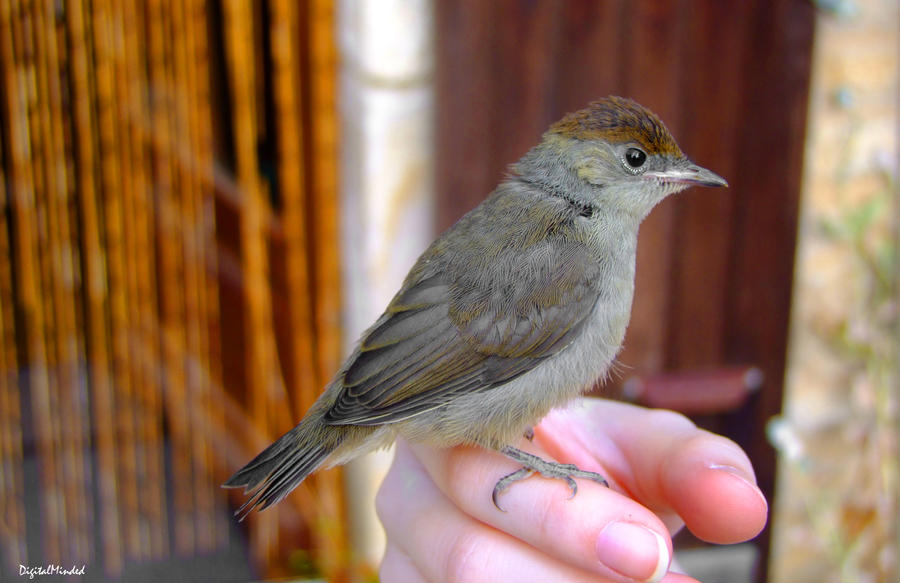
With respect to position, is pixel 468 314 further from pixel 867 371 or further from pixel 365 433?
pixel 867 371

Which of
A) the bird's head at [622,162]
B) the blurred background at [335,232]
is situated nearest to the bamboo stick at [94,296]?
the blurred background at [335,232]

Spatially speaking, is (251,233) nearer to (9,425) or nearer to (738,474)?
(9,425)

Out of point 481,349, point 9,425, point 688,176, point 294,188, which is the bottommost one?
point 9,425

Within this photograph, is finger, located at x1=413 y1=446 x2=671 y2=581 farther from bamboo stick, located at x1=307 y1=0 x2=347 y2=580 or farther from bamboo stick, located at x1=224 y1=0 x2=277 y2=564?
bamboo stick, located at x1=224 y1=0 x2=277 y2=564

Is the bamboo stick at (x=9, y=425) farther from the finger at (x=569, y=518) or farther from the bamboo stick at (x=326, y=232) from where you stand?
the finger at (x=569, y=518)

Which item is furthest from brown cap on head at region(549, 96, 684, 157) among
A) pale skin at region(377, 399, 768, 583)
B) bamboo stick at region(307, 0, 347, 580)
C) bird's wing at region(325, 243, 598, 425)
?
bamboo stick at region(307, 0, 347, 580)

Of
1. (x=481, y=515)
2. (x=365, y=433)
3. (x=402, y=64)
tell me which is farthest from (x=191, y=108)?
(x=481, y=515)

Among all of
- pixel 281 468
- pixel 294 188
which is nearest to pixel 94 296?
pixel 294 188

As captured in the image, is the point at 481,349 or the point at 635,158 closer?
the point at 481,349
